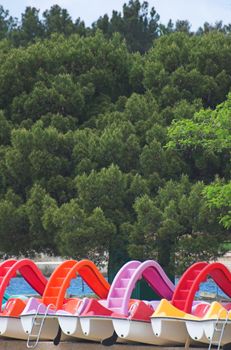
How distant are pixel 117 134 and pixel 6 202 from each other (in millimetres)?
3137

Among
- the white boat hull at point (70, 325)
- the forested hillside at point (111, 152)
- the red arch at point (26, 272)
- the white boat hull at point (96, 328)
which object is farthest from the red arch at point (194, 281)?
the forested hillside at point (111, 152)

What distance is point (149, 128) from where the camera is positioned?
28.7 metres

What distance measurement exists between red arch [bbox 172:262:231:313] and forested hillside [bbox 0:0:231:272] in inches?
154

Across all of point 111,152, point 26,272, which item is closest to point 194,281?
point 26,272

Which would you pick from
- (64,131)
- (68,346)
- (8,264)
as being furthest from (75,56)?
(68,346)

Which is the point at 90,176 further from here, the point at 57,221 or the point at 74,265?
the point at 74,265

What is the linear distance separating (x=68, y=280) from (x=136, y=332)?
142cm

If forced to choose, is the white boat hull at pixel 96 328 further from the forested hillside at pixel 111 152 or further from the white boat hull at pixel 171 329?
the forested hillside at pixel 111 152

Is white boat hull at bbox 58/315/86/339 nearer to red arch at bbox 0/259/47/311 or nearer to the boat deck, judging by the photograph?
the boat deck

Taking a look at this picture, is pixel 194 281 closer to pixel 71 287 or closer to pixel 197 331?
pixel 197 331

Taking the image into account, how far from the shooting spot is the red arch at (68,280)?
17.7 metres

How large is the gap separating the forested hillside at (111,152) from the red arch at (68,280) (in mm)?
4114

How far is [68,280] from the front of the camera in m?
17.7

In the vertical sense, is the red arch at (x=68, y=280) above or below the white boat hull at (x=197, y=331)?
above
